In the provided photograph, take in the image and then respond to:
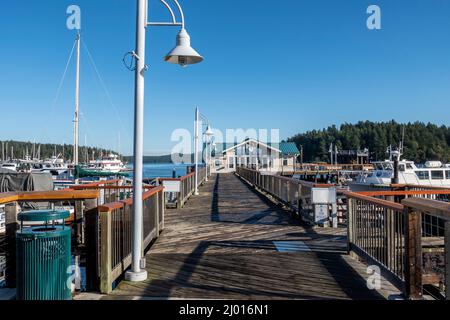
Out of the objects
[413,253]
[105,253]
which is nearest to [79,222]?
[105,253]

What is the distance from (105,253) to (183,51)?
271cm

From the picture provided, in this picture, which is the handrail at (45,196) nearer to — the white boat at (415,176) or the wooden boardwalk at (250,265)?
the wooden boardwalk at (250,265)

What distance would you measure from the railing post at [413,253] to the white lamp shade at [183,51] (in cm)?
321

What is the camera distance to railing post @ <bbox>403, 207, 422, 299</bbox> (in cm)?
390

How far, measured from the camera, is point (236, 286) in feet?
15.4

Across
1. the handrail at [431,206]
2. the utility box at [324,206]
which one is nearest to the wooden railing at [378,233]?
the handrail at [431,206]

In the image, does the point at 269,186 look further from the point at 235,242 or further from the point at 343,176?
the point at 343,176

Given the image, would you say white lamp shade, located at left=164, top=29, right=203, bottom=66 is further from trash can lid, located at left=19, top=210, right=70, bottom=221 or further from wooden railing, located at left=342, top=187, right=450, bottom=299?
wooden railing, located at left=342, top=187, right=450, bottom=299

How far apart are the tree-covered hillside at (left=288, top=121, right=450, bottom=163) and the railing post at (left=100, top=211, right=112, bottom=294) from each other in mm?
128488

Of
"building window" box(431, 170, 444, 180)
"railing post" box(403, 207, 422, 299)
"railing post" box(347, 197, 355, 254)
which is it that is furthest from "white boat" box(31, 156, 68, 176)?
"railing post" box(403, 207, 422, 299)

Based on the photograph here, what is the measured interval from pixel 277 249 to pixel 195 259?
4.95ft

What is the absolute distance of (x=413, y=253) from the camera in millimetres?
3955

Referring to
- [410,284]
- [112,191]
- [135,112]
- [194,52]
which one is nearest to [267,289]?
[410,284]

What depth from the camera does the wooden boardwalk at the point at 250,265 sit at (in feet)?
14.7
